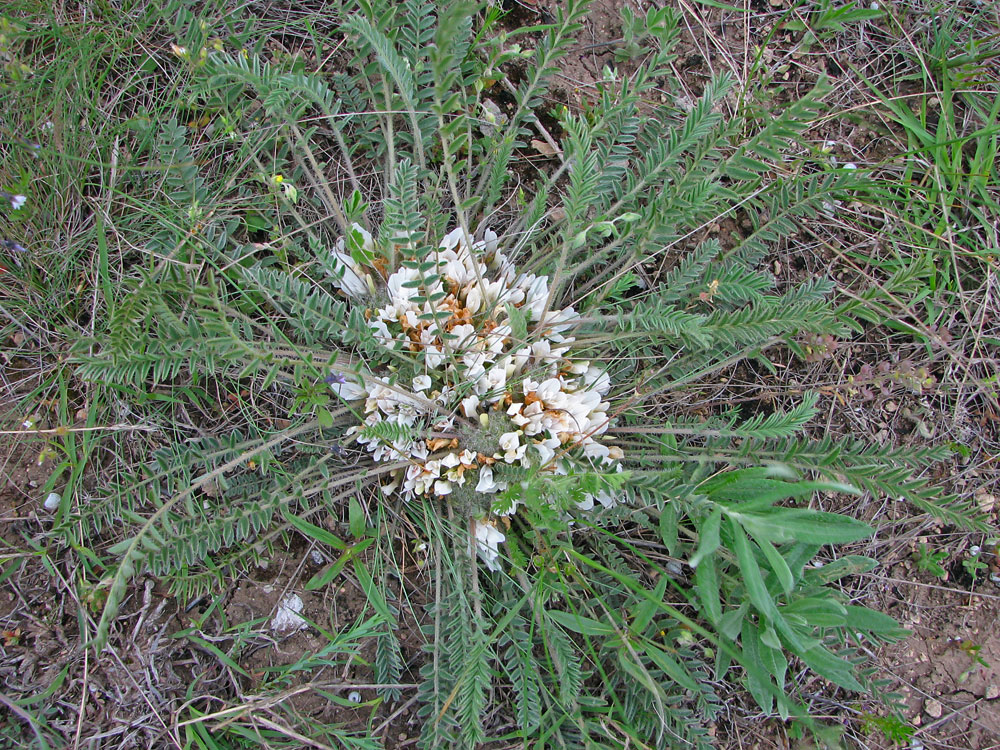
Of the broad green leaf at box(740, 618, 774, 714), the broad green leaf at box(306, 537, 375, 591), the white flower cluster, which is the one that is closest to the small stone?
the broad green leaf at box(740, 618, 774, 714)

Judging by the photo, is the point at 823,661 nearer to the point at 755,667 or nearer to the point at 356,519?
the point at 755,667

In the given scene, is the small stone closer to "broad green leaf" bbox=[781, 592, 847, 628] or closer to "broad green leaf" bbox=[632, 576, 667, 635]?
"broad green leaf" bbox=[781, 592, 847, 628]

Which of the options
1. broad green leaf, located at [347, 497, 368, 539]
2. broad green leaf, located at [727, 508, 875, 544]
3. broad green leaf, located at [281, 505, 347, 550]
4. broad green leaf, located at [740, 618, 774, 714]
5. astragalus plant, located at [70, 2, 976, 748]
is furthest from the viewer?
broad green leaf, located at [347, 497, 368, 539]

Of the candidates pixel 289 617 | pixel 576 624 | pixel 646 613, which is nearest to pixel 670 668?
pixel 646 613

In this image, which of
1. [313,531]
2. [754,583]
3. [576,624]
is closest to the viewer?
[754,583]

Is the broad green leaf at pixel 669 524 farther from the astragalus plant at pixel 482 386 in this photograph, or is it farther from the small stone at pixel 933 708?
the small stone at pixel 933 708

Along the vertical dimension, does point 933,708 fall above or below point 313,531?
below

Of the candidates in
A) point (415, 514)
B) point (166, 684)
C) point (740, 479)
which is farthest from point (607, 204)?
point (166, 684)
